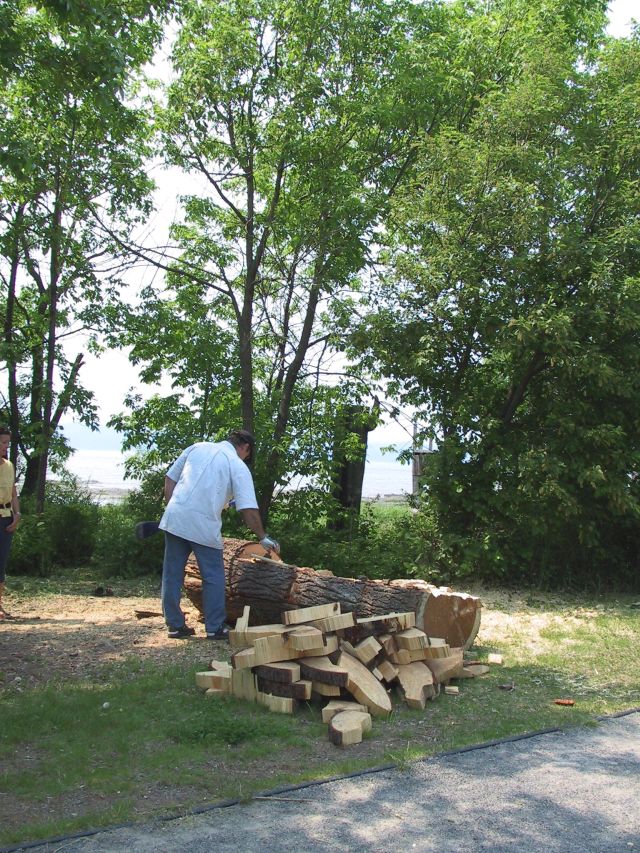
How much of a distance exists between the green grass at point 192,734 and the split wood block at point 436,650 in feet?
0.98

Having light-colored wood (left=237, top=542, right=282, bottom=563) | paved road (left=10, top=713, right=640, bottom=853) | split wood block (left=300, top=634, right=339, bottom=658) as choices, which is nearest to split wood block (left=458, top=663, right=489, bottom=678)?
split wood block (left=300, top=634, right=339, bottom=658)

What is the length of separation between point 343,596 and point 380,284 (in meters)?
6.70

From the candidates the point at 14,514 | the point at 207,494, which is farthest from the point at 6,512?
the point at 207,494

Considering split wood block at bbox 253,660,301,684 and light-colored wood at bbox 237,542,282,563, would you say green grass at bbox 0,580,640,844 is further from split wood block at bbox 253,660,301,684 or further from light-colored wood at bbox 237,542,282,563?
light-colored wood at bbox 237,542,282,563

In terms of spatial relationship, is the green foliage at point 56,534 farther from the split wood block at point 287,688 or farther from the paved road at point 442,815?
the paved road at point 442,815

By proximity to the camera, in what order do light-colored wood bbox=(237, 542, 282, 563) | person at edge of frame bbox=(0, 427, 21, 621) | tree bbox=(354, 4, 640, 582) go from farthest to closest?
tree bbox=(354, 4, 640, 582), person at edge of frame bbox=(0, 427, 21, 621), light-colored wood bbox=(237, 542, 282, 563)

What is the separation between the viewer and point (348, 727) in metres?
5.08

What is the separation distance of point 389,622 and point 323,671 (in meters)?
0.86

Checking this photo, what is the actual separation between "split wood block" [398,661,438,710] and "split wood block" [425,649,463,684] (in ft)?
0.27

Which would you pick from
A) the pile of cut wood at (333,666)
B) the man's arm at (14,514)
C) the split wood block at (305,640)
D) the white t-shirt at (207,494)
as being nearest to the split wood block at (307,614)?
the pile of cut wood at (333,666)

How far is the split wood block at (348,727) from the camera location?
16.4 ft

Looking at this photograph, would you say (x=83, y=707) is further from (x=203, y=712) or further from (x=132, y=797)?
(x=132, y=797)

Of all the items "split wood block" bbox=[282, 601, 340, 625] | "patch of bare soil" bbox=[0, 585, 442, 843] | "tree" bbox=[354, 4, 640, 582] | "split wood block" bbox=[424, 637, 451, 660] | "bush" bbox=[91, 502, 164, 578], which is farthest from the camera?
"bush" bbox=[91, 502, 164, 578]

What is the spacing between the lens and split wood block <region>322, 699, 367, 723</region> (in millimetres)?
5383
